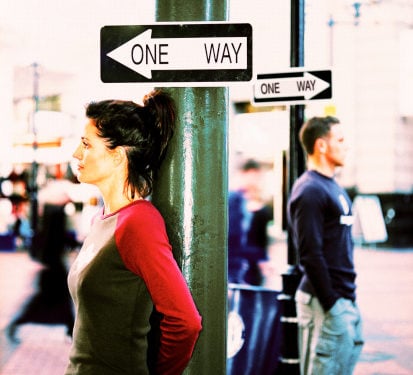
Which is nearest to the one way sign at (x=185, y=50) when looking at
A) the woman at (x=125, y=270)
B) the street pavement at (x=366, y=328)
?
the woman at (x=125, y=270)

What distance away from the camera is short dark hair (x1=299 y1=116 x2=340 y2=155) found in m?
4.46

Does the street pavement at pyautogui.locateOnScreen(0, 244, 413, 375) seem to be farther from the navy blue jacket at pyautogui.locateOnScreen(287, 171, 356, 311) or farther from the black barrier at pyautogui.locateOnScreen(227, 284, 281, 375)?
the navy blue jacket at pyautogui.locateOnScreen(287, 171, 356, 311)

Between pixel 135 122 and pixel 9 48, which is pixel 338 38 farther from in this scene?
pixel 135 122

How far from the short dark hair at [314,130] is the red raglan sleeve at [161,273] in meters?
2.49

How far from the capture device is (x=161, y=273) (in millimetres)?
2072

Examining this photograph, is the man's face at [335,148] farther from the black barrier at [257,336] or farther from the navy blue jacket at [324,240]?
the black barrier at [257,336]

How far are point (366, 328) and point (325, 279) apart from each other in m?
4.78

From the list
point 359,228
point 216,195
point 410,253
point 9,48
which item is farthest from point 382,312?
point 9,48

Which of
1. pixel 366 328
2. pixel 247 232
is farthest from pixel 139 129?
pixel 366 328

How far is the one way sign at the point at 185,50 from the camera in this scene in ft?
8.36

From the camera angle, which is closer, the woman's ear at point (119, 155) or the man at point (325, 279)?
the woman's ear at point (119, 155)

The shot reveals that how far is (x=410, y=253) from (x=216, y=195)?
53.6 feet

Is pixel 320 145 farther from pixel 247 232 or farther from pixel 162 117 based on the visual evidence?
pixel 247 232

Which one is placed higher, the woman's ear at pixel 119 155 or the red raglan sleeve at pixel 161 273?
the woman's ear at pixel 119 155
